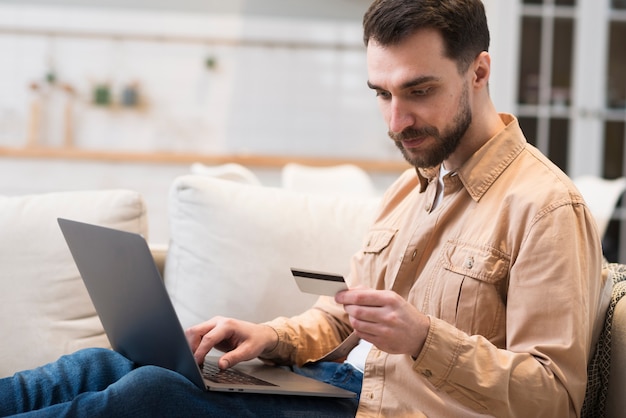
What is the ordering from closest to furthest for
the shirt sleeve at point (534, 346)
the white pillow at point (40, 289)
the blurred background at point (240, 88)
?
the shirt sleeve at point (534, 346), the white pillow at point (40, 289), the blurred background at point (240, 88)

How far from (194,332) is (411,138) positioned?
0.54 m

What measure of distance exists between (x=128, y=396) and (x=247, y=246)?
2.52ft

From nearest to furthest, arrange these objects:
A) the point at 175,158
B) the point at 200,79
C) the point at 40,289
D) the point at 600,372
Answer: the point at 600,372
the point at 40,289
the point at 175,158
the point at 200,79

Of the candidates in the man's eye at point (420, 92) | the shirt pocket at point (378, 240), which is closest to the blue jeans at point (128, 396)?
the shirt pocket at point (378, 240)

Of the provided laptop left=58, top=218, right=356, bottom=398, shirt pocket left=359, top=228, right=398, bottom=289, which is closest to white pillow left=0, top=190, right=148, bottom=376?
laptop left=58, top=218, right=356, bottom=398

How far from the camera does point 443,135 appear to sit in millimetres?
1434

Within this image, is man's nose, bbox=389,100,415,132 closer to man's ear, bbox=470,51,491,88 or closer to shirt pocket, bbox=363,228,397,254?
man's ear, bbox=470,51,491,88

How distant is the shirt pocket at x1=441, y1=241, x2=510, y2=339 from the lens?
1319 millimetres

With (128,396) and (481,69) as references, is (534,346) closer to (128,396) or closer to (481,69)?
(481,69)

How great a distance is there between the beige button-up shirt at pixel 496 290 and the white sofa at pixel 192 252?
0.38 meters

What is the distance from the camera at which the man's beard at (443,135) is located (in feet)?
4.70

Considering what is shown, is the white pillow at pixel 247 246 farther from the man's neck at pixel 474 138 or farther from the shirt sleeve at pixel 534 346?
the shirt sleeve at pixel 534 346

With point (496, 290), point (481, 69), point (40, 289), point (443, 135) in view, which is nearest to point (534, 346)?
point (496, 290)

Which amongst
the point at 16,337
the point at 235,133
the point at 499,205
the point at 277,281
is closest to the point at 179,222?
the point at 277,281
